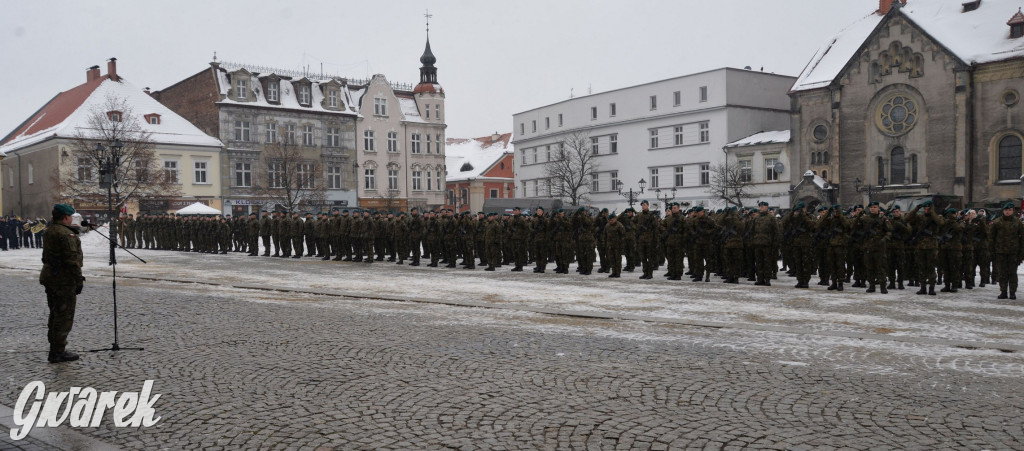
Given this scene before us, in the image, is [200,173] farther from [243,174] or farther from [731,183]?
[731,183]

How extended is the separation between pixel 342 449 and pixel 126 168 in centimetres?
4446

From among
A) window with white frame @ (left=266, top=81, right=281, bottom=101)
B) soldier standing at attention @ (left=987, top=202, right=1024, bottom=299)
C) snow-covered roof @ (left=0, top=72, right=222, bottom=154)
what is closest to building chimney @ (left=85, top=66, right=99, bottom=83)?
snow-covered roof @ (left=0, top=72, right=222, bottom=154)

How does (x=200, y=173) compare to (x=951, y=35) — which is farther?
(x=200, y=173)

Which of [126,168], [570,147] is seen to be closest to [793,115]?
[570,147]

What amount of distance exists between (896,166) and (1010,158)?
6.33m

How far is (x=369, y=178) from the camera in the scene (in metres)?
64.3

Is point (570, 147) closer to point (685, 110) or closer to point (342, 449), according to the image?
point (685, 110)

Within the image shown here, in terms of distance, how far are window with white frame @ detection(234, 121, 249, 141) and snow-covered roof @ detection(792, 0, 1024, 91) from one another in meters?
39.8

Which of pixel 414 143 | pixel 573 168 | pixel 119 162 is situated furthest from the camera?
pixel 573 168

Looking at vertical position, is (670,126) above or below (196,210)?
above

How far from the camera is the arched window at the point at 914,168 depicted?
4762 cm

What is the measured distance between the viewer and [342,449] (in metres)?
5.05

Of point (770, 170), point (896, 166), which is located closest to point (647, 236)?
point (896, 166)

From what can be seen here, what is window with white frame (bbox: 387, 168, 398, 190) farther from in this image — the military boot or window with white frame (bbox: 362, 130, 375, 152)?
the military boot
